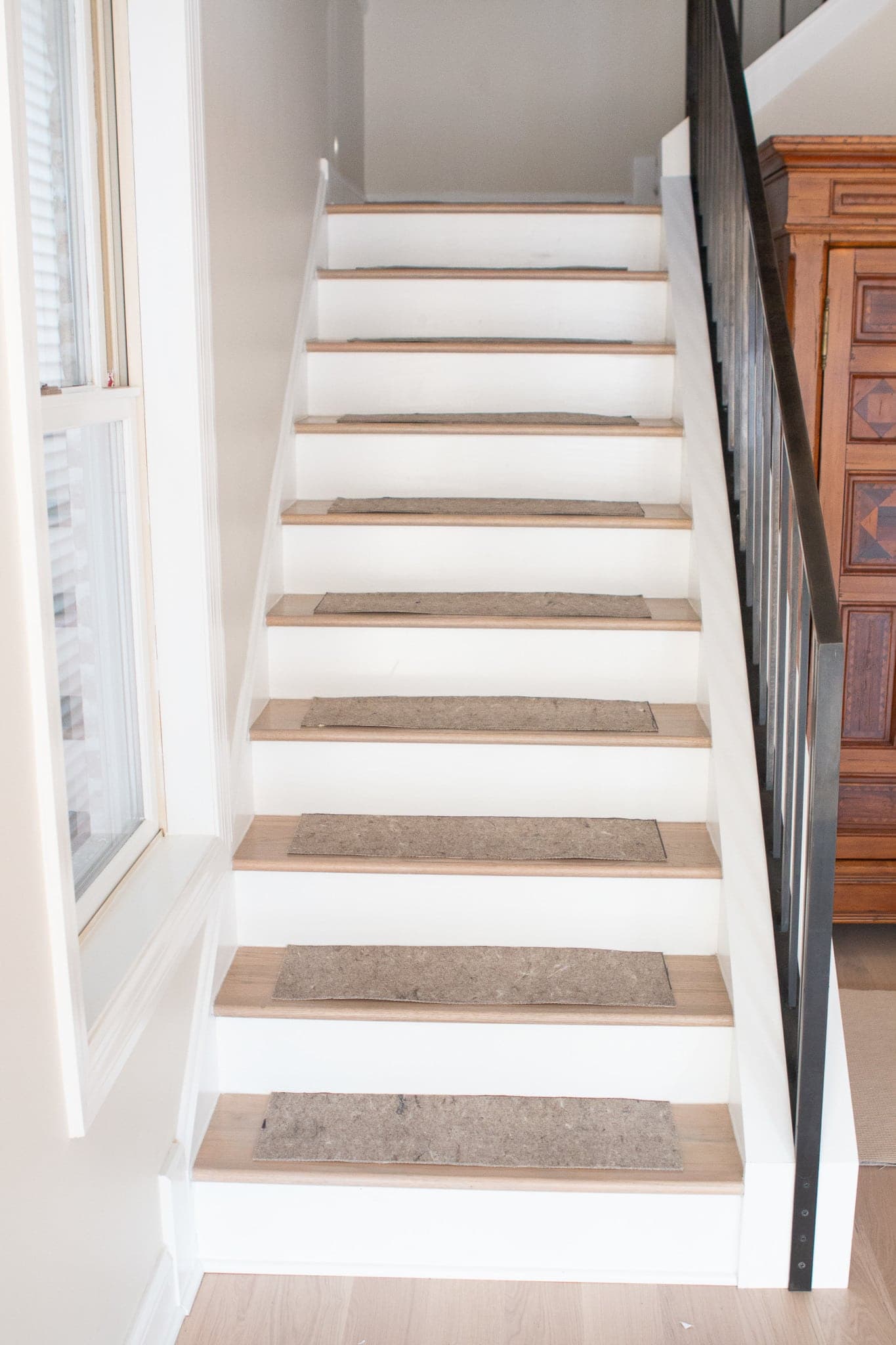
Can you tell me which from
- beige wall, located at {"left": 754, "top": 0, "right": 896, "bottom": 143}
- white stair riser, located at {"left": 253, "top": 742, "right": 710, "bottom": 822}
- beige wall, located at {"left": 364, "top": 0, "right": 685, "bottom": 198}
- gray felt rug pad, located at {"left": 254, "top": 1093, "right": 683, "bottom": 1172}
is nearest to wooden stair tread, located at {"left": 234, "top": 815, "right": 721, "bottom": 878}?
white stair riser, located at {"left": 253, "top": 742, "right": 710, "bottom": 822}

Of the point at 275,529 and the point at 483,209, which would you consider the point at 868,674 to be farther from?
the point at 483,209

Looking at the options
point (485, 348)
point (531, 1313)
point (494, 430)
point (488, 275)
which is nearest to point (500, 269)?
point (488, 275)

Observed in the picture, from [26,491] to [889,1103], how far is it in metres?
2.25

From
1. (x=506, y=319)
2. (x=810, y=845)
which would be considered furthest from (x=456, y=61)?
(x=810, y=845)

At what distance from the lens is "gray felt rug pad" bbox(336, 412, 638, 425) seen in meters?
3.26

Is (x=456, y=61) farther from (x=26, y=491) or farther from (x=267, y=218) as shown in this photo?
(x=26, y=491)

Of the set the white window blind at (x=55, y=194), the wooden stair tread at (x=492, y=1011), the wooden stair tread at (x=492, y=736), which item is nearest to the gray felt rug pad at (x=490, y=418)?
the wooden stair tread at (x=492, y=736)

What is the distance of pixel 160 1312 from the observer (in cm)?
193

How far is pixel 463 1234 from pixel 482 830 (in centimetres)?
80

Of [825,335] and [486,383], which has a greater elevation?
[825,335]

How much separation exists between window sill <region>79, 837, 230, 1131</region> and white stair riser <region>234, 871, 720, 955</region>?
23cm

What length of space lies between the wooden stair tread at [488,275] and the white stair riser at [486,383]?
0.32 metres

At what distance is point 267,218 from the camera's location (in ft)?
9.45

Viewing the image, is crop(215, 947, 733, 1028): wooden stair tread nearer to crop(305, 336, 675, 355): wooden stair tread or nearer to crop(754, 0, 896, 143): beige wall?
crop(305, 336, 675, 355): wooden stair tread
